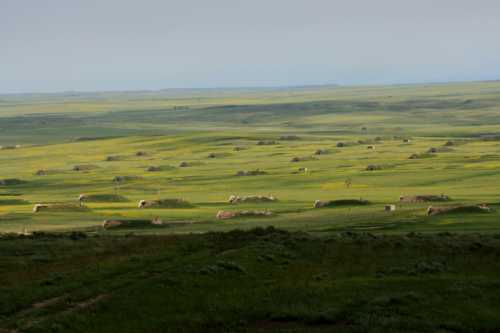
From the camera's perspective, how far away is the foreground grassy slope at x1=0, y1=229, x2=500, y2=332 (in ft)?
62.0

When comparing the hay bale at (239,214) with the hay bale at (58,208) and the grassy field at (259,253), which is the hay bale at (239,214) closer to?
the grassy field at (259,253)

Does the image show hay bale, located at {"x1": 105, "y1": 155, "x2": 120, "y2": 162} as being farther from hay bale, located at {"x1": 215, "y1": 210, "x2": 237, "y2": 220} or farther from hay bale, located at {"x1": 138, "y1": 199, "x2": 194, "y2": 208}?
hay bale, located at {"x1": 215, "y1": 210, "x2": 237, "y2": 220}

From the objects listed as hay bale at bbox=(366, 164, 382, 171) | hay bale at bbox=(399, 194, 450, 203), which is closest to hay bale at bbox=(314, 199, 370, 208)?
hay bale at bbox=(399, 194, 450, 203)

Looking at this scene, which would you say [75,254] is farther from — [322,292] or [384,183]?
[384,183]

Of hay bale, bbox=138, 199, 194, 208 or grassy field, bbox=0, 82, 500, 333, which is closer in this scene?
grassy field, bbox=0, 82, 500, 333

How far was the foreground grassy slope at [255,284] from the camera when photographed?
62.0 feet

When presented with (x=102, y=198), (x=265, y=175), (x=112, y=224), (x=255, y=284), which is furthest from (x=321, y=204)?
(x=265, y=175)

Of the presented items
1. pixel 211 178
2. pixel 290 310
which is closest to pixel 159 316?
pixel 290 310

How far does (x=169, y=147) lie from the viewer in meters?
130

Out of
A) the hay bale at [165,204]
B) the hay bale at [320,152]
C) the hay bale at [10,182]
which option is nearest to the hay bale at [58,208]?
the hay bale at [165,204]

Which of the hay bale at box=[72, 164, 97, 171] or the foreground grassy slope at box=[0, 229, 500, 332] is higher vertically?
the foreground grassy slope at box=[0, 229, 500, 332]

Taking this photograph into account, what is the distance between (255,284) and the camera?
2284cm

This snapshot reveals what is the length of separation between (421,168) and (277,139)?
5892 centimetres

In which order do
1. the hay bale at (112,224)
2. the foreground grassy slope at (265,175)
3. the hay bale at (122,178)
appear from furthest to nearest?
the hay bale at (122,178)
the foreground grassy slope at (265,175)
the hay bale at (112,224)
